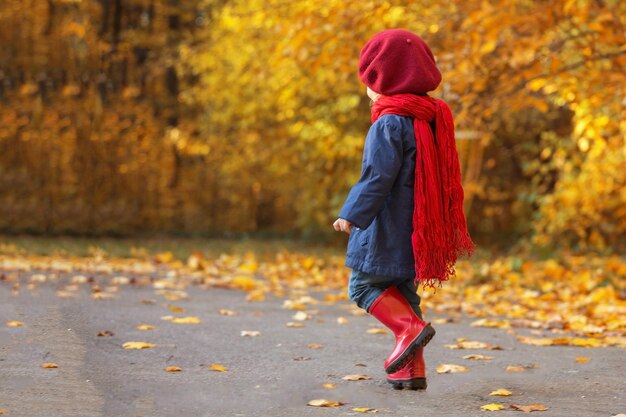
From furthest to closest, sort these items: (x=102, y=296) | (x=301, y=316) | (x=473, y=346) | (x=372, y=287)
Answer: (x=102, y=296)
(x=301, y=316)
(x=473, y=346)
(x=372, y=287)

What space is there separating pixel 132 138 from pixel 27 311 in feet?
35.7

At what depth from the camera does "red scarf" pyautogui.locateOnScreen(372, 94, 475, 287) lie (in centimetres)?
469

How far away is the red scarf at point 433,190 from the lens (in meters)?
4.69

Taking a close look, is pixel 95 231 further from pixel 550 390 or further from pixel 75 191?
pixel 550 390

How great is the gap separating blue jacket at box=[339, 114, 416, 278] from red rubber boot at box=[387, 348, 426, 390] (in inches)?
17.4

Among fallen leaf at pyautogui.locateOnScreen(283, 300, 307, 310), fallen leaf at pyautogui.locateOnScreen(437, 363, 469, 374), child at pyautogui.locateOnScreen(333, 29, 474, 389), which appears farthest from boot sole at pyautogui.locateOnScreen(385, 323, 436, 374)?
fallen leaf at pyautogui.locateOnScreen(283, 300, 307, 310)

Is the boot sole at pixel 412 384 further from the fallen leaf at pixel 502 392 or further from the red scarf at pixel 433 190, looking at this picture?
the red scarf at pixel 433 190

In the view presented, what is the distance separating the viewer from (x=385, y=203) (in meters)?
4.78

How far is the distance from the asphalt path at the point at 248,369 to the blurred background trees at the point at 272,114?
11.2ft

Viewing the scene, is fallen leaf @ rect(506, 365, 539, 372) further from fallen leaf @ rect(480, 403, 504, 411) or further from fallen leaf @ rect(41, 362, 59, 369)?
fallen leaf @ rect(41, 362, 59, 369)

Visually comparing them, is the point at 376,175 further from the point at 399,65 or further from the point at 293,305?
the point at 293,305

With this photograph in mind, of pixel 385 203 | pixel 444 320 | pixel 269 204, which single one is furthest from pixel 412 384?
pixel 269 204

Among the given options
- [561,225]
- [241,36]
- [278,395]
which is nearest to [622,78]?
→ [561,225]

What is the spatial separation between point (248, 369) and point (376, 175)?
4.54 feet
